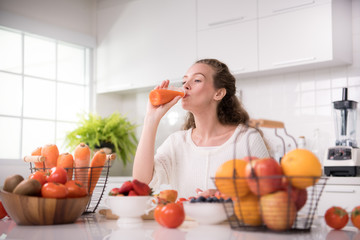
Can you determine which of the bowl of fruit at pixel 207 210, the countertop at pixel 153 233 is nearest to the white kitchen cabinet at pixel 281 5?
the countertop at pixel 153 233

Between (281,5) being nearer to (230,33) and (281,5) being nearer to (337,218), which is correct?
(230,33)

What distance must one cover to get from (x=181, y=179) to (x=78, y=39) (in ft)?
8.84

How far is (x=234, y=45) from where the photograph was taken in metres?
3.62

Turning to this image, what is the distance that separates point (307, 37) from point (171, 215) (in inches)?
96.8

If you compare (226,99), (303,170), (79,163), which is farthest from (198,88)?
(303,170)

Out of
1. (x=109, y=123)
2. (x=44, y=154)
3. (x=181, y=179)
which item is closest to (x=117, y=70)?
(x=109, y=123)

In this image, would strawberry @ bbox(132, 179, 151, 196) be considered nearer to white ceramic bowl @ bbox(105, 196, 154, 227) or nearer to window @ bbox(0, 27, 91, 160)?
white ceramic bowl @ bbox(105, 196, 154, 227)

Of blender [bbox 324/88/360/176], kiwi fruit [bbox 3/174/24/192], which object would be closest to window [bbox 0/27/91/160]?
blender [bbox 324/88/360/176]

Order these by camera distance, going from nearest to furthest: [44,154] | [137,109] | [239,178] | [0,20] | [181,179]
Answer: [239,178]
[44,154]
[181,179]
[0,20]
[137,109]

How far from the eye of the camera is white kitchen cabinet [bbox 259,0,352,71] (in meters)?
3.14

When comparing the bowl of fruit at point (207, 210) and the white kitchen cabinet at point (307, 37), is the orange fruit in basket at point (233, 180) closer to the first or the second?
the bowl of fruit at point (207, 210)

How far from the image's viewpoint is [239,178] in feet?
3.25

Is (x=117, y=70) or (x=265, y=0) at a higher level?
(x=265, y=0)

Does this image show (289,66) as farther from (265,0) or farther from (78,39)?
(78,39)
